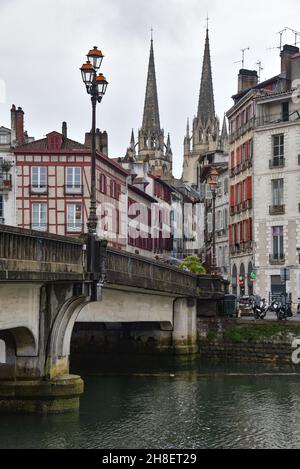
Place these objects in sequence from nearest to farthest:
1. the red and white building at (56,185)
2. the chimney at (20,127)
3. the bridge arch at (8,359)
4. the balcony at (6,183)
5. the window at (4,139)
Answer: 1. the bridge arch at (8,359)
2. the balcony at (6,183)
3. the red and white building at (56,185)
4. the window at (4,139)
5. the chimney at (20,127)

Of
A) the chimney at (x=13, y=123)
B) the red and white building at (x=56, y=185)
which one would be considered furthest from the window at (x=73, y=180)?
the chimney at (x=13, y=123)

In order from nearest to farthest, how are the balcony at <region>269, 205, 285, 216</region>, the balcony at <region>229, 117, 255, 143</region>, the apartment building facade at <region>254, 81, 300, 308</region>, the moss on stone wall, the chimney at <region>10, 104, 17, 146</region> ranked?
the moss on stone wall, the apartment building facade at <region>254, 81, 300, 308</region>, the balcony at <region>269, 205, 285, 216</region>, the balcony at <region>229, 117, 255, 143</region>, the chimney at <region>10, 104, 17, 146</region>

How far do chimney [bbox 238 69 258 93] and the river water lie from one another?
131 feet

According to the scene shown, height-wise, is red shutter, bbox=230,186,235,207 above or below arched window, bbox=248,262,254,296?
above

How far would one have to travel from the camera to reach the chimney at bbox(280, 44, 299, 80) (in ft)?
228

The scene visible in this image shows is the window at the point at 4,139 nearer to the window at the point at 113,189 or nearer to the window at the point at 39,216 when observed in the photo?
the window at the point at 39,216

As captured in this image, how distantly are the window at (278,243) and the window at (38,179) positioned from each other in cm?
1771

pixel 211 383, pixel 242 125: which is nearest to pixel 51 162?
pixel 242 125

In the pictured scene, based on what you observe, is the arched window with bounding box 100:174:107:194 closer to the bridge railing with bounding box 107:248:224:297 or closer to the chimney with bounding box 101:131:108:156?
the chimney with bounding box 101:131:108:156

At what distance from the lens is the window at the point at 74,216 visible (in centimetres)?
6925

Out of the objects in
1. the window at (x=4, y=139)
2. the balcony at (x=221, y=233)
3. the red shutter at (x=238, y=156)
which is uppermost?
the window at (x=4, y=139)

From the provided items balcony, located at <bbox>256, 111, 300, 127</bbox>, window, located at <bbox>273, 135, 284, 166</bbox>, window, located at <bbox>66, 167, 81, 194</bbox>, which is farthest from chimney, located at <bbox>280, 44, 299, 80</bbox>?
window, located at <bbox>66, 167, 81, 194</bbox>

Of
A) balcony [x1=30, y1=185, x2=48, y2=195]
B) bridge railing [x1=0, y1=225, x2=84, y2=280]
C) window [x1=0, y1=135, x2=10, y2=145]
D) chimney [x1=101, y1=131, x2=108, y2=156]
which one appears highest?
chimney [x1=101, y1=131, x2=108, y2=156]

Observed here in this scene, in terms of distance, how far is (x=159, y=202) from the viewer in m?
95.2
